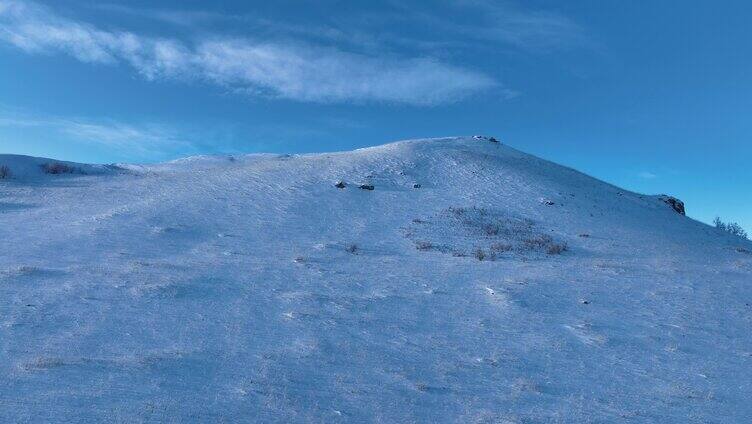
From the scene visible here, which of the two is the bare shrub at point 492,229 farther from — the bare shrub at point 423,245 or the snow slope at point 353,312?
the bare shrub at point 423,245

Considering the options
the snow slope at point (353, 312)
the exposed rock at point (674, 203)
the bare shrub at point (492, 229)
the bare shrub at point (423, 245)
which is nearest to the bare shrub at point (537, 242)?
the snow slope at point (353, 312)

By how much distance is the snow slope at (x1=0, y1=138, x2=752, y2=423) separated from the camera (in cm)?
656

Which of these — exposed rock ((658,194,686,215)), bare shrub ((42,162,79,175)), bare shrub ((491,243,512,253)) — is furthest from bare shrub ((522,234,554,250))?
bare shrub ((42,162,79,175))

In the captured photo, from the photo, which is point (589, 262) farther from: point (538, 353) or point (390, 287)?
point (538, 353)

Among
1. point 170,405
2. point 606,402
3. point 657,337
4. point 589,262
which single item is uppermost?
point 589,262

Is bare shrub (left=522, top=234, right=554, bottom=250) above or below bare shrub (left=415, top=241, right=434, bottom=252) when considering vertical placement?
above

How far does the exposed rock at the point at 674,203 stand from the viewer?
30.1 m

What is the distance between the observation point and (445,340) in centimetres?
876

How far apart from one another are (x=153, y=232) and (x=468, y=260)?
7497mm

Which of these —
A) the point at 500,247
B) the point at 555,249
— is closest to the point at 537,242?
the point at 555,249

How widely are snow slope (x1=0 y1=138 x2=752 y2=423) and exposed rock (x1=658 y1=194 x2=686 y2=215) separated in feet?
33.0

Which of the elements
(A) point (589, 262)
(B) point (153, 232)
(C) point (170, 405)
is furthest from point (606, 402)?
(B) point (153, 232)

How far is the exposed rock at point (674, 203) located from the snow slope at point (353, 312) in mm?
10073

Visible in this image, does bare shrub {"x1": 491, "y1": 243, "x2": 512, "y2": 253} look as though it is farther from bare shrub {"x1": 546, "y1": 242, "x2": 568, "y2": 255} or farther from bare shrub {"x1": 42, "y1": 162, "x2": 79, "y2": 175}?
bare shrub {"x1": 42, "y1": 162, "x2": 79, "y2": 175}
